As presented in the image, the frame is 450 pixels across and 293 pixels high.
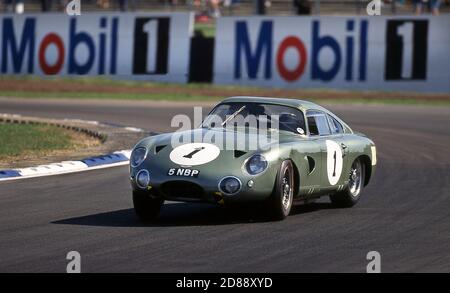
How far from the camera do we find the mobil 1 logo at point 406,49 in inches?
1127

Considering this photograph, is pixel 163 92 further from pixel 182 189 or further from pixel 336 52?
pixel 182 189

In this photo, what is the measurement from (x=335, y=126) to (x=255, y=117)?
126 cm

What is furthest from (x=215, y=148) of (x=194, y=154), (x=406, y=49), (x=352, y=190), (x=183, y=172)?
(x=406, y=49)

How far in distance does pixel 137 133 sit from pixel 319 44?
35.8ft

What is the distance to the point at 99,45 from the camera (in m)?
31.3

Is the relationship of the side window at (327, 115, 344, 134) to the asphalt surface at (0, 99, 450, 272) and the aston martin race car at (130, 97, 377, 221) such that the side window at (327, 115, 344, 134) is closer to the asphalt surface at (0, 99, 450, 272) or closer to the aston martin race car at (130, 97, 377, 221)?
the aston martin race car at (130, 97, 377, 221)

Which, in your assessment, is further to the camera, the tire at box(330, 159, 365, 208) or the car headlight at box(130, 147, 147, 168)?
the tire at box(330, 159, 365, 208)

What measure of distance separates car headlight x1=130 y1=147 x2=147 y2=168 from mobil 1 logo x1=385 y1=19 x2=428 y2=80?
18.9m

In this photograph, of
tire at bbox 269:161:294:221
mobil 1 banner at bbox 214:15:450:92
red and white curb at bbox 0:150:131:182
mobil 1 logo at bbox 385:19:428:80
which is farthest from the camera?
mobil 1 banner at bbox 214:15:450:92

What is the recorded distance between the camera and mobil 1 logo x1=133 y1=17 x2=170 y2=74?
30719mm

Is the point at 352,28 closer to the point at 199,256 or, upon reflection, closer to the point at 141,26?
the point at 141,26

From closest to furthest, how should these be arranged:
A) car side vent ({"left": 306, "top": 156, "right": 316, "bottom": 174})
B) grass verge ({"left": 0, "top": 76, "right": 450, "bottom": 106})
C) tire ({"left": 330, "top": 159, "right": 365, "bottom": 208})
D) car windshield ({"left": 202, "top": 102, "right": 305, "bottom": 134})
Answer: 1. car side vent ({"left": 306, "top": 156, "right": 316, "bottom": 174})
2. car windshield ({"left": 202, "top": 102, "right": 305, "bottom": 134})
3. tire ({"left": 330, "top": 159, "right": 365, "bottom": 208})
4. grass verge ({"left": 0, "top": 76, "right": 450, "bottom": 106})

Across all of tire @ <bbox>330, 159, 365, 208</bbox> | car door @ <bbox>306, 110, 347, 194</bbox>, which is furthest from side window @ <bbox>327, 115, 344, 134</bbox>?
tire @ <bbox>330, 159, 365, 208</bbox>

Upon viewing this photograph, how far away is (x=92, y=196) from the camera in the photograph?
1244cm
